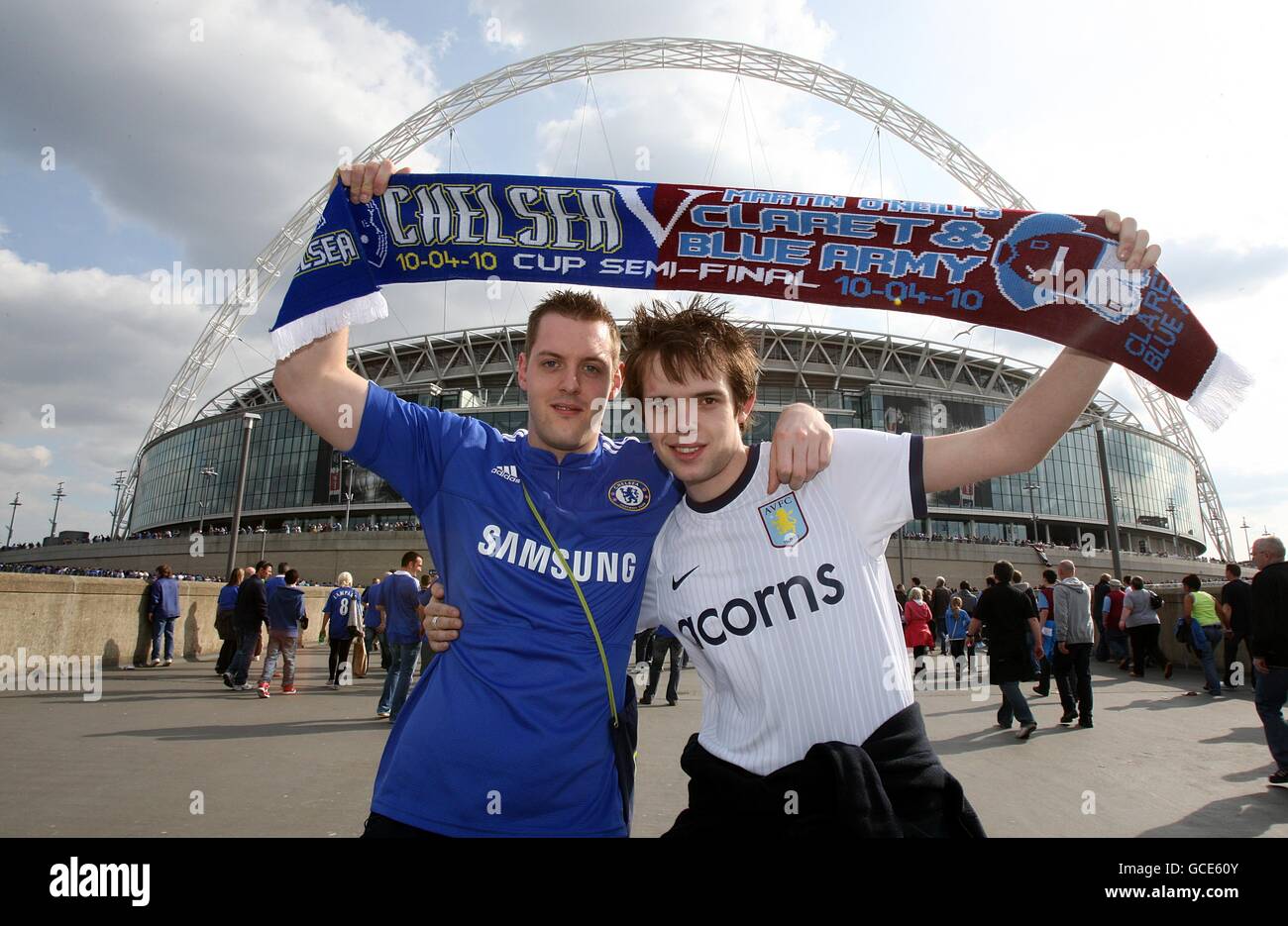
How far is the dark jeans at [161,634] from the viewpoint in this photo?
46.4ft

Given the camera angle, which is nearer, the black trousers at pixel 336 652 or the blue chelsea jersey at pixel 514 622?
the blue chelsea jersey at pixel 514 622

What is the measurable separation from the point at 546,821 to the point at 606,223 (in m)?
2.28

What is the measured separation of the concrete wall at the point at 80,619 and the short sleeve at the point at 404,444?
12.0m

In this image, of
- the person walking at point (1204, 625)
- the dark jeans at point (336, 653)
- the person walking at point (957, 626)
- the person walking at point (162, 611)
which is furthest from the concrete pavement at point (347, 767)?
the person walking at point (957, 626)

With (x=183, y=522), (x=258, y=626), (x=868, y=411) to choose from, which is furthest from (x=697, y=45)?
(x=183, y=522)

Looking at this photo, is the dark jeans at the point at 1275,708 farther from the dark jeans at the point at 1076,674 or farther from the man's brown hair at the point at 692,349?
the man's brown hair at the point at 692,349

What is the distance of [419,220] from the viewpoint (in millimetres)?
3027

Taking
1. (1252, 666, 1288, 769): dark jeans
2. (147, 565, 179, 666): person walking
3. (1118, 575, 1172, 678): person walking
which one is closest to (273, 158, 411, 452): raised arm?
(1252, 666, 1288, 769): dark jeans

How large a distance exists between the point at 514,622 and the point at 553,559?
22 cm

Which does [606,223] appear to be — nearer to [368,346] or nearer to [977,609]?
[977,609]

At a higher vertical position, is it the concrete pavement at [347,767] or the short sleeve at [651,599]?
the short sleeve at [651,599]

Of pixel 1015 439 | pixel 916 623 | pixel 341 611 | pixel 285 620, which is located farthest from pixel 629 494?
pixel 916 623

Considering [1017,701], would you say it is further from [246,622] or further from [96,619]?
[96,619]
